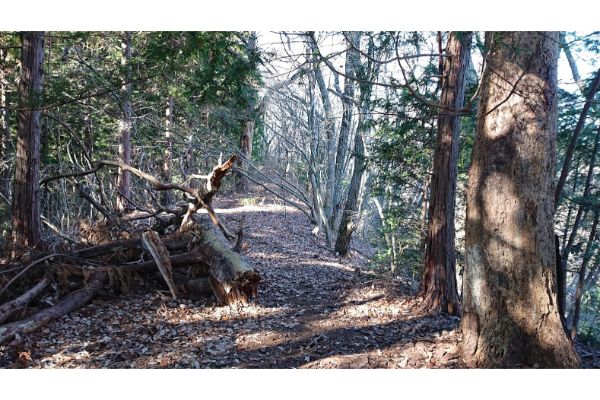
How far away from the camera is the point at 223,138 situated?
12547 millimetres

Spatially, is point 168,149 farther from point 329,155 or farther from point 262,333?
point 262,333

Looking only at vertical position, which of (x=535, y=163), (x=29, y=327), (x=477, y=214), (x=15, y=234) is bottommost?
(x=29, y=327)

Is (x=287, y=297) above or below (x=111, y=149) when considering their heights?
below

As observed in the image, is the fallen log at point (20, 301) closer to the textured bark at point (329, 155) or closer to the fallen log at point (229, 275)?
the fallen log at point (229, 275)

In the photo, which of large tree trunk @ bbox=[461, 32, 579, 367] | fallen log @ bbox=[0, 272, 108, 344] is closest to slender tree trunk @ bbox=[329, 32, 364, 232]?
large tree trunk @ bbox=[461, 32, 579, 367]

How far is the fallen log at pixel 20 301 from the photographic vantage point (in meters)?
4.17

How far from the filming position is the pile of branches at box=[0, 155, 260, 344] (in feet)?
15.0

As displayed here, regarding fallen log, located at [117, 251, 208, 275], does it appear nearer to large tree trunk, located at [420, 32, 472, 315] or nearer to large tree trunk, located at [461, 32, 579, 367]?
large tree trunk, located at [420, 32, 472, 315]

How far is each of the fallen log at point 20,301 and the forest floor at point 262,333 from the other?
396 millimetres

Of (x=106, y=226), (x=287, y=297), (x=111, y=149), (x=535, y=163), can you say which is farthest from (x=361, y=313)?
(x=111, y=149)

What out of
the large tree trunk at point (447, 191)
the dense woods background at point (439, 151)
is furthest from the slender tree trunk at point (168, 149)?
the large tree trunk at point (447, 191)

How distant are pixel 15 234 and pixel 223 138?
7363 mm

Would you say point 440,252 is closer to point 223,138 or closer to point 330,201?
point 330,201

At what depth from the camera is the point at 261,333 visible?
4.32 metres
